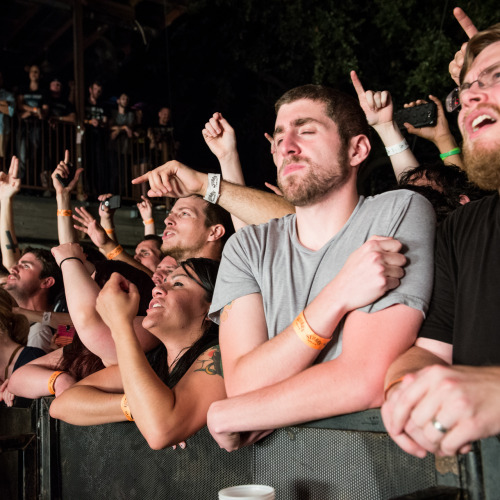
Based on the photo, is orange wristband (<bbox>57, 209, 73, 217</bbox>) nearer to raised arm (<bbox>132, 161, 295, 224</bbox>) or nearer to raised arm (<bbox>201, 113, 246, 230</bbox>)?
raised arm (<bbox>201, 113, 246, 230</bbox>)

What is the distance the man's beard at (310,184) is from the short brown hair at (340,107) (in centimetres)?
17

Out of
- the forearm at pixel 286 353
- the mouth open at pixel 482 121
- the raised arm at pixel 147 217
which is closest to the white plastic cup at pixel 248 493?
the forearm at pixel 286 353

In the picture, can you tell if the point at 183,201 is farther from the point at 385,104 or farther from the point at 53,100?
the point at 53,100

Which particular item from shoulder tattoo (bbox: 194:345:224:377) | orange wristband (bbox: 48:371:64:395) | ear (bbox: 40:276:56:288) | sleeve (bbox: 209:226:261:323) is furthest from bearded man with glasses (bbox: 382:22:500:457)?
ear (bbox: 40:276:56:288)

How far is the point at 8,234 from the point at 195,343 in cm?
340

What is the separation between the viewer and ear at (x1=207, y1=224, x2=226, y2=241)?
139 inches

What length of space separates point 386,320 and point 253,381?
413 mm

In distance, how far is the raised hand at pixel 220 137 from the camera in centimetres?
303

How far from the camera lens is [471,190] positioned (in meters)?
2.21

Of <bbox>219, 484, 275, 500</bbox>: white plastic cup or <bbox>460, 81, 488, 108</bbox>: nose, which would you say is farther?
<bbox>460, 81, 488, 108</bbox>: nose

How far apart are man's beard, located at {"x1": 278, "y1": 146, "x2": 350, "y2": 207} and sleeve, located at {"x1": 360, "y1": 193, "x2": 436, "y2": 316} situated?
0.96ft

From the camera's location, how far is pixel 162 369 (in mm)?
2521

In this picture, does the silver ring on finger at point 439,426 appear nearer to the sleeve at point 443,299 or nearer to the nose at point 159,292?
the sleeve at point 443,299

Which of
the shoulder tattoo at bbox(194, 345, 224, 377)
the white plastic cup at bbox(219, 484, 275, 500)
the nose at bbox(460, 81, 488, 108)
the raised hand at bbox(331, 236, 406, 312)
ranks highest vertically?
the nose at bbox(460, 81, 488, 108)
